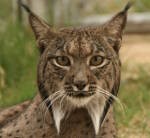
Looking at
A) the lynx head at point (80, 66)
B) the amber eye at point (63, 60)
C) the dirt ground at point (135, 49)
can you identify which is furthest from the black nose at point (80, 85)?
the dirt ground at point (135, 49)

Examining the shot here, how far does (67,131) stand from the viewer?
5.46 meters

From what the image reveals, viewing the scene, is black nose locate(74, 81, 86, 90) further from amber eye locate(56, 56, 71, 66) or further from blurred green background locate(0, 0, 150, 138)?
blurred green background locate(0, 0, 150, 138)

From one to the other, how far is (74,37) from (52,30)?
0.29 metres

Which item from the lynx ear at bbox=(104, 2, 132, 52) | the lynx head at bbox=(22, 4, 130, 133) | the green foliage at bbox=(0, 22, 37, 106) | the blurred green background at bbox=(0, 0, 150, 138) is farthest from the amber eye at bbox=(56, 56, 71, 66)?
the green foliage at bbox=(0, 22, 37, 106)

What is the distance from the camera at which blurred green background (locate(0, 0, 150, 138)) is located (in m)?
7.78

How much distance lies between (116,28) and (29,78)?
3.59m

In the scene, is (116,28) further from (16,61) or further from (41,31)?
(16,61)

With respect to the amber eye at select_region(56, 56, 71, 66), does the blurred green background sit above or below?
below

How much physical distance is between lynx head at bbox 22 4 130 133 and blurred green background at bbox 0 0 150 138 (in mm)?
2202

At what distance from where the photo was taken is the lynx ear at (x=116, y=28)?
5328 millimetres

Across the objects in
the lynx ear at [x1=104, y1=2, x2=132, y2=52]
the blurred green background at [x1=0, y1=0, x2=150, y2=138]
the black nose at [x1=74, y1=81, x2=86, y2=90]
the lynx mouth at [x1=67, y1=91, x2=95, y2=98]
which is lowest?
the blurred green background at [x1=0, y1=0, x2=150, y2=138]

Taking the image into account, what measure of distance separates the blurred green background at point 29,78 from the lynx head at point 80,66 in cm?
220

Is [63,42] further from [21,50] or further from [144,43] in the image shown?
[144,43]

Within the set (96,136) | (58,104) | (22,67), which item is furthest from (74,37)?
(22,67)
